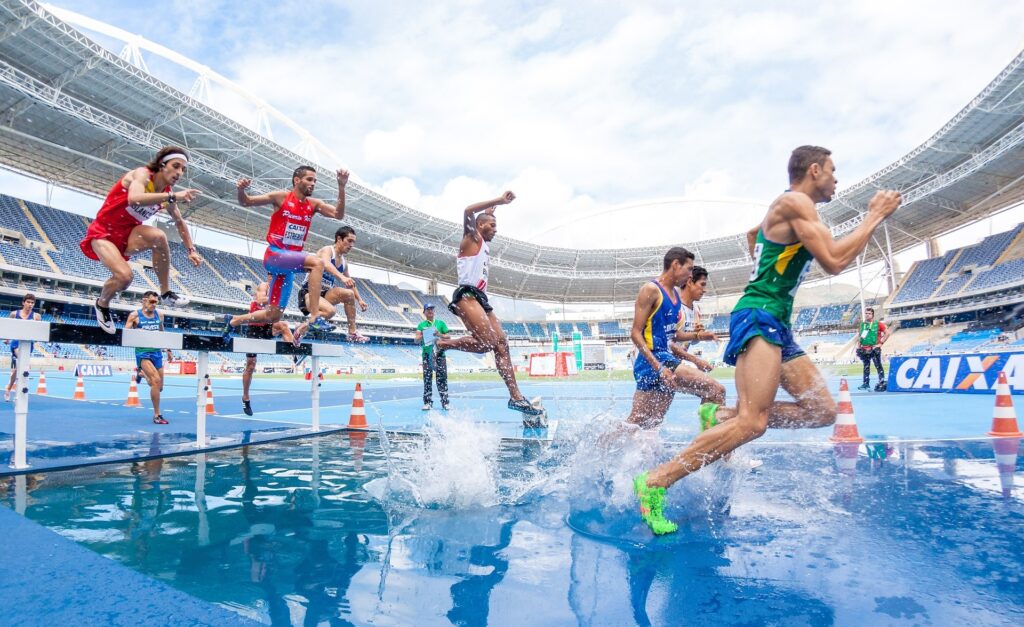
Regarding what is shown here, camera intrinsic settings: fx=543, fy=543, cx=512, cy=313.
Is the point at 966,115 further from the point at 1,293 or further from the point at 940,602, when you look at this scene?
the point at 1,293

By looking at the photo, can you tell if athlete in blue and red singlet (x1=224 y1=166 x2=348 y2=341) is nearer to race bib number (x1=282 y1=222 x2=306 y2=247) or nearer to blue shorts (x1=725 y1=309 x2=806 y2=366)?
race bib number (x1=282 y1=222 x2=306 y2=247)

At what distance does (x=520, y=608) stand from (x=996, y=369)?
11.7 meters

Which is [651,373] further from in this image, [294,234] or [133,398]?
[133,398]

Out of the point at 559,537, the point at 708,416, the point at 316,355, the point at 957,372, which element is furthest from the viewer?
the point at 957,372

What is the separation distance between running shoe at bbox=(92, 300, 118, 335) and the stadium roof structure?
20.7m

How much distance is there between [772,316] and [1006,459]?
3.45 metres

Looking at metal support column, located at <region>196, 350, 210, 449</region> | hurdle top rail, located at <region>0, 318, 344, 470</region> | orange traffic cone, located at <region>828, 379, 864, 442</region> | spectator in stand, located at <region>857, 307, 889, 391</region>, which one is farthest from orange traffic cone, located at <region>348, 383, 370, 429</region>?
spectator in stand, located at <region>857, 307, 889, 391</region>

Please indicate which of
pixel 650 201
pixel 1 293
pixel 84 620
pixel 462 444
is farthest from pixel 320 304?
pixel 650 201

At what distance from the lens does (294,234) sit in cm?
599

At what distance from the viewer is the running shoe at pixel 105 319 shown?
189 inches

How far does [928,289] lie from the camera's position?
3725 cm

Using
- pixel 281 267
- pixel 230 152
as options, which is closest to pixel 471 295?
pixel 281 267

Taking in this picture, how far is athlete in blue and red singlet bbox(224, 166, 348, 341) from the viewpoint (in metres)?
5.77

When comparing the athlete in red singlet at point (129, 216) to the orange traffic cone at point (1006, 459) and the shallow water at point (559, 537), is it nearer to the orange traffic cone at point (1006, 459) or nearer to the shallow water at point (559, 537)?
the shallow water at point (559, 537)
